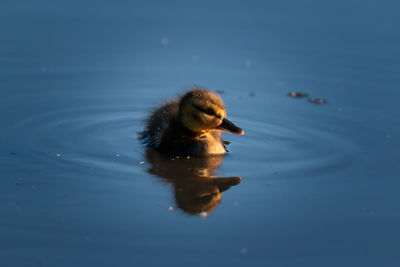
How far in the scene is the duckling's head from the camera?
17.0 ft

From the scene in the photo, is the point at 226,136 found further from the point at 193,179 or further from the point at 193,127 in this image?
the point at 193,179

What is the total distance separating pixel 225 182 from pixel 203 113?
0.81 metres

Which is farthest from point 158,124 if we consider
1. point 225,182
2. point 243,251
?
point 243,251

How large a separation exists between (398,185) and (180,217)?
1.84 meters

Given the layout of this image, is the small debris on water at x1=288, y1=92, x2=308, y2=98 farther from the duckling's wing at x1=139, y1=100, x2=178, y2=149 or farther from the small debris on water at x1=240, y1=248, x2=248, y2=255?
the small debris on water at x1=240, y1=248, x2=248, y2=255

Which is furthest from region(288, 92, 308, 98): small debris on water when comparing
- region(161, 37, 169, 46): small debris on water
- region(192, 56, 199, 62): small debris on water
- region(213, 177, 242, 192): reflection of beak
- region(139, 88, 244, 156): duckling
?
region(213, 177, 242, 192): reflection of beak

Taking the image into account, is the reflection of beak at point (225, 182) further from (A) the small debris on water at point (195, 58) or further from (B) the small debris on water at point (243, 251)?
(A) the small debris on water at point (195, 58)

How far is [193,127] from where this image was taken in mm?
5277

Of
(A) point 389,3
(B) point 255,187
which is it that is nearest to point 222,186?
(B) point 255,187

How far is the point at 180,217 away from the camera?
12.8 ft

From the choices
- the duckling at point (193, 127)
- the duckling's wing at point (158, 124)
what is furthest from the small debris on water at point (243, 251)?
the duckling's wing at point (158, 124)

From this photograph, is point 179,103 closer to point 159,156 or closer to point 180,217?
point 159,156

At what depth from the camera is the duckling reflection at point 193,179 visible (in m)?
4.18

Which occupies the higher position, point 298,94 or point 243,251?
point 243,251
